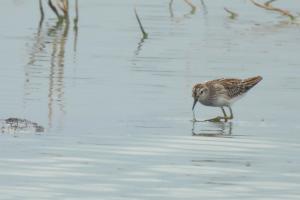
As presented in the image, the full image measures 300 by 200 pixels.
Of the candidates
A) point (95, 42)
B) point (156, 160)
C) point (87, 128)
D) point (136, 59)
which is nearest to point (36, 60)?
point (136, 59)

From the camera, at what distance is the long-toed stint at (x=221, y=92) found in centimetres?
1766

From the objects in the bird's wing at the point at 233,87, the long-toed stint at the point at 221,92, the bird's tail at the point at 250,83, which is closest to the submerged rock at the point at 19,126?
the long-toed stint at the point at 221,92

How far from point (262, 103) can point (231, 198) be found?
268 inches

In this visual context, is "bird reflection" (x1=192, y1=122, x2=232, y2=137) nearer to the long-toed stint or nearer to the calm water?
the calm water

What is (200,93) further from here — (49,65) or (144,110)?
(49,65)

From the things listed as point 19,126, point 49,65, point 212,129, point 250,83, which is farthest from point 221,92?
point 49,65

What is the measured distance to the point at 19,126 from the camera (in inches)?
612

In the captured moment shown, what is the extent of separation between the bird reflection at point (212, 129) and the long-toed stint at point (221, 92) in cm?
25

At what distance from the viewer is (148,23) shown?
30797 mm

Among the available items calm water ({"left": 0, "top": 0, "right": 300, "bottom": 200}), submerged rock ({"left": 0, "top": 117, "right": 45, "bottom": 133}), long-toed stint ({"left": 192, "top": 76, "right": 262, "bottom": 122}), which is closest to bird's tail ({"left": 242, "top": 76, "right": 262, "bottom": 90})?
long-toed stint ({"left": 192, "top": 76, "right": 262, "bottom": 122})

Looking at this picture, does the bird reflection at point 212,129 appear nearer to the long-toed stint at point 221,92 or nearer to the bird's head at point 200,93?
the long-toed stint at point 221,92

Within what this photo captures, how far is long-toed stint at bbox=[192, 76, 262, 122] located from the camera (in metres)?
17.7

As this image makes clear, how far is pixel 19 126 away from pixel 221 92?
3.51 m

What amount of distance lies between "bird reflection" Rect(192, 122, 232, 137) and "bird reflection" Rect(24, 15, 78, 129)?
5.41ft
